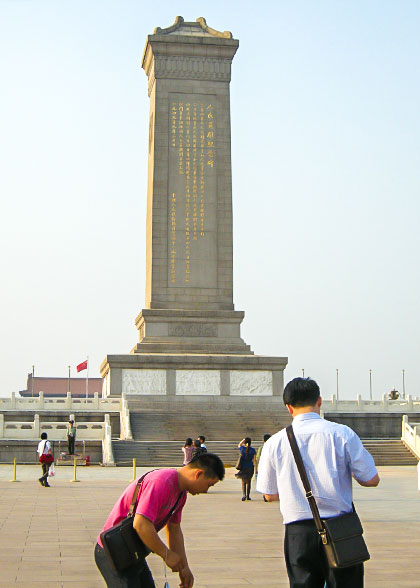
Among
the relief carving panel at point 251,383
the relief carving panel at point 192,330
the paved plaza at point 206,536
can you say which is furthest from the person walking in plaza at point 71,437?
the relief carving panel at point 192,330

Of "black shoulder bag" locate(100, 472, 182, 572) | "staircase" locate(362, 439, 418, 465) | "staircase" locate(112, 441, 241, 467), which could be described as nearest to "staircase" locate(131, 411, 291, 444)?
"staircase" locate(112, 441, 241, 467)

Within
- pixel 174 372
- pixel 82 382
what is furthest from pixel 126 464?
pixel 82 382

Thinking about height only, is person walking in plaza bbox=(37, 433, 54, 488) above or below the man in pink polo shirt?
below

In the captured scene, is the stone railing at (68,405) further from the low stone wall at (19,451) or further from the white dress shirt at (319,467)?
the white dress shirt at (319,467)

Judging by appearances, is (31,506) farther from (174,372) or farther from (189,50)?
(189,50)

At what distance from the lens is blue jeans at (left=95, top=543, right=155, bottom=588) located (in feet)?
13.5

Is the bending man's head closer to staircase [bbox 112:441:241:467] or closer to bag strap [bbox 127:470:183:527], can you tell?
bag strap [bbox 127:470:183:527]

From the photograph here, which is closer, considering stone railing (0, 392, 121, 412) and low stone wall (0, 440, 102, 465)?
low stone wall (0, 440, 102, 465)

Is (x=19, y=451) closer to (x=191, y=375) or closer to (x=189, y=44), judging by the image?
(x=191, y=375)

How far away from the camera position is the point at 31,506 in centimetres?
1283

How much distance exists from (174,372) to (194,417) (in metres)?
2.74

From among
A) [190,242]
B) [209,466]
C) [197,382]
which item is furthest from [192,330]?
[209,466]

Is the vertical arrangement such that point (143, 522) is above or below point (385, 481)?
above

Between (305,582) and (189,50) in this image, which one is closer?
(305,582)
